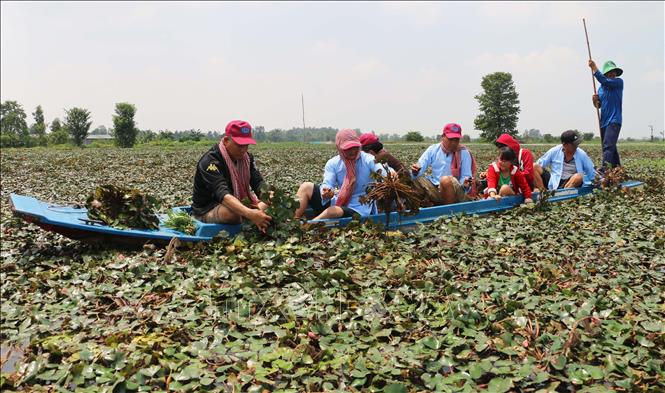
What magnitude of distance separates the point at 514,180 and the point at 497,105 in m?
56.6

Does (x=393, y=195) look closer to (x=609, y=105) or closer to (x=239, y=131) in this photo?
(x=239, y=131)

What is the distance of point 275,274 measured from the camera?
13.2ft

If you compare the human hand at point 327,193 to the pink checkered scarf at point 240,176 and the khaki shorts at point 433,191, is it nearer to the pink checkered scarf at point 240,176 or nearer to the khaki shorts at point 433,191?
the pink checkered scarf at point 240,176

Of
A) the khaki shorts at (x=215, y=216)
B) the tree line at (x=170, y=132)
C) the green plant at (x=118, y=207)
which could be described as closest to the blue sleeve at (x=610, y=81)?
the khaki shorts at (x=215, y=216)

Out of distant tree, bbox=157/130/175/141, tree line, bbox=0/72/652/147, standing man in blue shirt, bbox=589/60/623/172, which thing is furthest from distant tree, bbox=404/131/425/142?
standing man in blue shirt, bbox=589/60/623/172

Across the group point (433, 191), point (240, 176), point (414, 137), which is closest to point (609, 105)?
point (433, 191)

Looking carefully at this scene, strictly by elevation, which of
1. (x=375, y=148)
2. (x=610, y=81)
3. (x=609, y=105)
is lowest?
(x=375, y=148)

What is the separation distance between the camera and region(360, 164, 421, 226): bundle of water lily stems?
5.22 meters

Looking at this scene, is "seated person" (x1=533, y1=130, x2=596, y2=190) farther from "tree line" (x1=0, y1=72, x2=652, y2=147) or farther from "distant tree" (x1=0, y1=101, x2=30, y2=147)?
"distant tree" (x1=0, y1=101, x2=30, y2=147)

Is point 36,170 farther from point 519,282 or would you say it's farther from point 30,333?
point 519,282

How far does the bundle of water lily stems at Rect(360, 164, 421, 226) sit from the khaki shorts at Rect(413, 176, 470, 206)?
0.76 meters

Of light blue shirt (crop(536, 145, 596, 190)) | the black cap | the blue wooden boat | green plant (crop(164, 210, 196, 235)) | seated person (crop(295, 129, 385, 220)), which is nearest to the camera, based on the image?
the blue wooden boat

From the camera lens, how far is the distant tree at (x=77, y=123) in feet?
168

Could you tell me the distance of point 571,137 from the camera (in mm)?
7352
